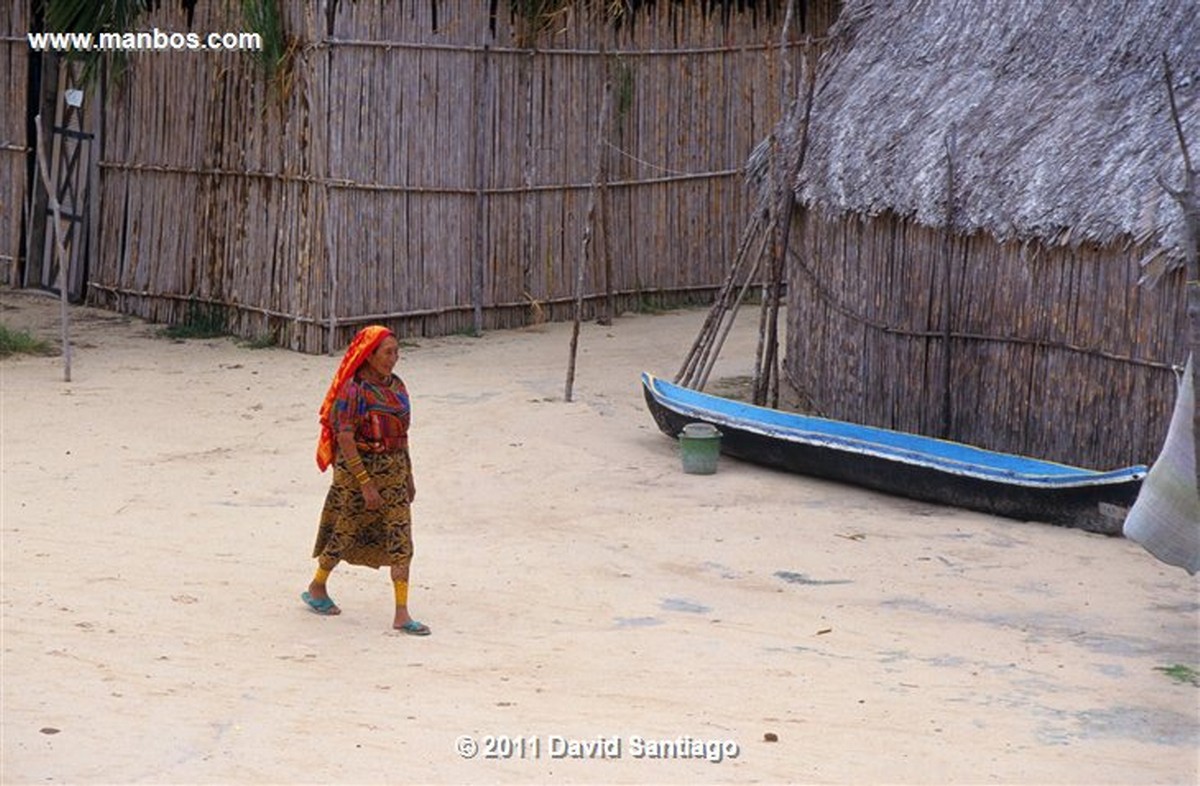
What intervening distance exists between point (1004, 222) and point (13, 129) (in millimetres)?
9669

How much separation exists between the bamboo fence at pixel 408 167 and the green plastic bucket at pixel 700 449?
315cm

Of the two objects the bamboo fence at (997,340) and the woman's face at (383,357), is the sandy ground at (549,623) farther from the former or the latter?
the woman's face at (383,357)

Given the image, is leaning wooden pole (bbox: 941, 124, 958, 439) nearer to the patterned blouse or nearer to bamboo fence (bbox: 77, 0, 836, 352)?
bamboo fence (bbox: 77, 0, 836, 352)

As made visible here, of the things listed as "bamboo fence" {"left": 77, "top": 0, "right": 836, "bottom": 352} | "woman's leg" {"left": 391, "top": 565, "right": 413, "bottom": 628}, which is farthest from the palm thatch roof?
"woman's leg" {"left": 391, "top": 565, "right": 413, "bottom": 628}

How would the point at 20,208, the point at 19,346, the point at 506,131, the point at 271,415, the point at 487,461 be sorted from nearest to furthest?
the point at 487,461 → the point at 271,415 → the point at 19,346 → the point at 506,131 → the point at 20,208

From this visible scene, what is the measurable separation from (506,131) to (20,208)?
15.2 feet

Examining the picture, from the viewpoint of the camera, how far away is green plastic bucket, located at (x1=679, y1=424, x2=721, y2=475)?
1061cm

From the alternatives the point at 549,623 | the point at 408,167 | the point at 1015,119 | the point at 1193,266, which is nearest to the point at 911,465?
the point at 1015,119

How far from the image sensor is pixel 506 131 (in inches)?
599

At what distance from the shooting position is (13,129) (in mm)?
16531

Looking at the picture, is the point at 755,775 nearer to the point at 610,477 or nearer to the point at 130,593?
the point at 130,593

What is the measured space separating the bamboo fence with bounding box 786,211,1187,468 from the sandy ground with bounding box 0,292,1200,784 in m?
0.82

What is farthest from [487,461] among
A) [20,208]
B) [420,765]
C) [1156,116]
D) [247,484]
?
[20,208]

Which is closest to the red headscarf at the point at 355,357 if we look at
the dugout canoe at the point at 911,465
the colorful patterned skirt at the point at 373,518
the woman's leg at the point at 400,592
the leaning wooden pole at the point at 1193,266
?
the colorful patterned skirt at the point at 373,518
